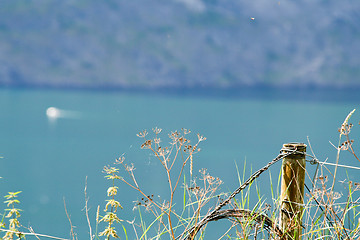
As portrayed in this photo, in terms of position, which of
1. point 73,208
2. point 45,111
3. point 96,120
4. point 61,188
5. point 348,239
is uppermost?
point 45,111

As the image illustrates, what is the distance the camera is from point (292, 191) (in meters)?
2.05

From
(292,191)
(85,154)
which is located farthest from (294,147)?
(85,154)

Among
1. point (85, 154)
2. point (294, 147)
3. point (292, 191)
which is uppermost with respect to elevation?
point (85, 154)

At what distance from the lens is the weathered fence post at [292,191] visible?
201 centimetres

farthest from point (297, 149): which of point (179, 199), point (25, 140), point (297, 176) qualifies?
point (25, 140)

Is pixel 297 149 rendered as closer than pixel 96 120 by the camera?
Yes

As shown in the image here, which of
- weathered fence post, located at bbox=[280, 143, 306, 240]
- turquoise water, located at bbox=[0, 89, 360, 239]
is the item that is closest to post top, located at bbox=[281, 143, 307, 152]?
weathered fence post, located at bbox=[280, 143, 306, 240]

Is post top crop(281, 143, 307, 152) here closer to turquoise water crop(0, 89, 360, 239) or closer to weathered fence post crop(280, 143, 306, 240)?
weathered fence post crop(280, 143, 306, 240)

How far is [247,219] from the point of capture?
6.50ft

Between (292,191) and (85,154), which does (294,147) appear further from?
(85,154)

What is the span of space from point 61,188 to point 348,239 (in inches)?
640

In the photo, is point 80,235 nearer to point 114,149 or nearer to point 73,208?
point 73,208

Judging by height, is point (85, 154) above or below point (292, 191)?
above

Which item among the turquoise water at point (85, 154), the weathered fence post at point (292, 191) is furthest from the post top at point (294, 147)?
the turquoise water at point (85, 154)
